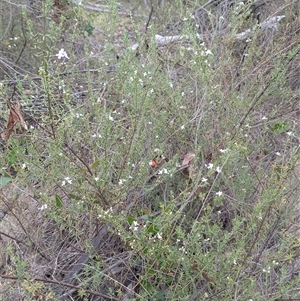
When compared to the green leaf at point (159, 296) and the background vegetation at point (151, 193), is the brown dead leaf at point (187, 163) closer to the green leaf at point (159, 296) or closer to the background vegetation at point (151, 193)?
the background vegetation at point (151, 193)

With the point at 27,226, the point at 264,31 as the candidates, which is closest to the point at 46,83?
A: the point at 27,226

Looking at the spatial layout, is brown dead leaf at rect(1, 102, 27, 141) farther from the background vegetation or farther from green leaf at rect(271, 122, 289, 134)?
green leaf at rect(271, 122, 289, 134)

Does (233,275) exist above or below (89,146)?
below

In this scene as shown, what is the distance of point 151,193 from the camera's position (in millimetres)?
2455

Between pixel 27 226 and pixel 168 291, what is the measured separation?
2.51 ft

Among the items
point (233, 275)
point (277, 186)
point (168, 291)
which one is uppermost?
point (277, 186)

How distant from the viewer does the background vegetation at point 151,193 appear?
1970 millimetres

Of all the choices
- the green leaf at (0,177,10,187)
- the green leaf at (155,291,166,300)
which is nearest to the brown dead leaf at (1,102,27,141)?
the green leaf at (0,177,10,187)

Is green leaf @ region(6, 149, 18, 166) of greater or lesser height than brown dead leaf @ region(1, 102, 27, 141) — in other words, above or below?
below

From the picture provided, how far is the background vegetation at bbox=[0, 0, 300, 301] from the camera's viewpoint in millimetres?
1970

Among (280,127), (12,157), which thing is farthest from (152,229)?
(280,127)

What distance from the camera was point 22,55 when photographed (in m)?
4.41

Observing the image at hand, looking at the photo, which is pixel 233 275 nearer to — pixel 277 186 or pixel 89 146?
pixel 277 186

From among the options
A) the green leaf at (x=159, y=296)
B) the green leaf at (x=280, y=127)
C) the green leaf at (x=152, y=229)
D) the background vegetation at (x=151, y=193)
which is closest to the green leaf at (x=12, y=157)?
the background vegetation at (x=151, y=193)
